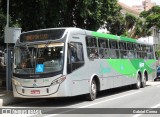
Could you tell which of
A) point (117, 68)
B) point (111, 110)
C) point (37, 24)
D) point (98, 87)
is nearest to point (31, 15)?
point (37, 24)

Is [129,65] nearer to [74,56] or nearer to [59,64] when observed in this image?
[74,56]

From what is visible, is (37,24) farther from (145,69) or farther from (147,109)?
(147,109)

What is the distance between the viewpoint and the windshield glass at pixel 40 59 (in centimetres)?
1404

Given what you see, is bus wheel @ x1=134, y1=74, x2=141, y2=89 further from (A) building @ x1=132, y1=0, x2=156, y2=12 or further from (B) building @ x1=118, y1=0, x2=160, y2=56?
(A) building @ x1=132, y1=0, x2=156, y2=12

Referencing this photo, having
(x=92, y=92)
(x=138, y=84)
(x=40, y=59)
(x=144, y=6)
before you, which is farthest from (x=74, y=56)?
(x=144, y=6)

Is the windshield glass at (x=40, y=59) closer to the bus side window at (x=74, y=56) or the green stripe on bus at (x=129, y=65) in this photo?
the bus side window at (x=74, y=56)

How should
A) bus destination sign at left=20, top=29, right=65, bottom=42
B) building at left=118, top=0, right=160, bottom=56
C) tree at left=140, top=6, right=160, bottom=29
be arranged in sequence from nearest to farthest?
1. bus destination sign at left=20, top=29, right=65, bottom=42
2. tree at left=140, top=6, right=160, bottom=29
3. building at left=118, top=0, right=160, bottom=56

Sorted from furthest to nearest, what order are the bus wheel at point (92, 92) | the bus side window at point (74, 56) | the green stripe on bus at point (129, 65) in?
the green stripe on bus at point (129, 65)
the bus wheel at point (92, 92)
the bus side window at point (74, 56)

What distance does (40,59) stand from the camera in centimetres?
1423

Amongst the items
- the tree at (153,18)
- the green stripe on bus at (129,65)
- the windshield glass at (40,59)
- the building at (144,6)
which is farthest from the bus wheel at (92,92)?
the building at (144,6)

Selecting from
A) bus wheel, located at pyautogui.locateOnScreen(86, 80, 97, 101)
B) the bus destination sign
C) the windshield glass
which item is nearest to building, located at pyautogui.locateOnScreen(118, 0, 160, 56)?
bus wheel, located at pyautogui.locateOnScreen(86, 80, 97, 101)

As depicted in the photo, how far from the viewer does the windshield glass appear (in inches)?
553

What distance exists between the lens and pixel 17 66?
14.7 m

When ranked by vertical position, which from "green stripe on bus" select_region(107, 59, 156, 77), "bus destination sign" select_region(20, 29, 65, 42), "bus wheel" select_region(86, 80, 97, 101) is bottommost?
"bus wheel" select_region(86, 80, 97, 101)
